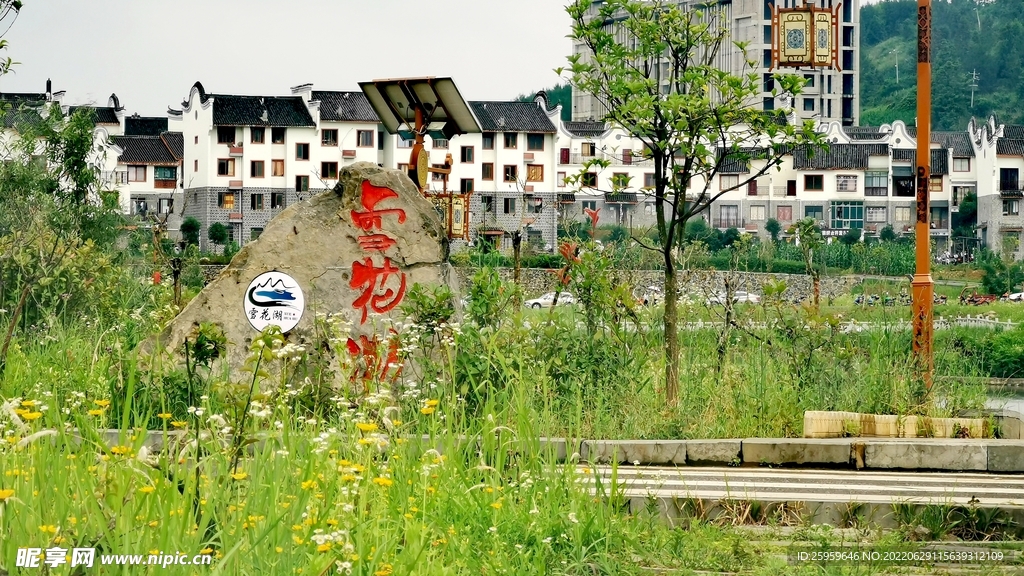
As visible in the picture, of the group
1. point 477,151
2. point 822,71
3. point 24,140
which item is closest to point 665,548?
point 24,140

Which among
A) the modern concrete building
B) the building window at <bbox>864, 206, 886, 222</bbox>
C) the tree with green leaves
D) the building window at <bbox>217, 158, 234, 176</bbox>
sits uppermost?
the modern concrete building

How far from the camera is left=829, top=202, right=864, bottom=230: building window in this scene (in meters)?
59.2

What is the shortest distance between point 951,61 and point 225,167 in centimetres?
5735

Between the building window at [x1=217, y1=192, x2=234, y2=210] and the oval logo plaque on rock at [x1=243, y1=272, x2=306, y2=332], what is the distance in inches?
1815

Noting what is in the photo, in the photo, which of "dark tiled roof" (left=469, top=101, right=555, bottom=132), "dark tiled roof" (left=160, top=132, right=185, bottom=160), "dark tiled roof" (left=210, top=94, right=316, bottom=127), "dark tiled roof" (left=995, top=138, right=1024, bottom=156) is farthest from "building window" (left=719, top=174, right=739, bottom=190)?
"dark tiled roof" (left=160, top=132, right=185, bottom=160)

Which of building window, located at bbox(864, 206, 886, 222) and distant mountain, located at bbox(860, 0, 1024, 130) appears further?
distant mountain, located at bbox(860, 0, 1024, 130)

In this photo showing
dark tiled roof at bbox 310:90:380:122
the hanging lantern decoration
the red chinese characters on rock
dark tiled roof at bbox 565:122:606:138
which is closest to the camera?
the red chinese characters on rock

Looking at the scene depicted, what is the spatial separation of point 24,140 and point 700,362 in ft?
35.3

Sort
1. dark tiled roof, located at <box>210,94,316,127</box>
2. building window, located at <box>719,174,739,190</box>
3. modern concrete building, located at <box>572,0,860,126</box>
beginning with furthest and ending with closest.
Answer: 1. modern concrete building, located at <box>572,0,860,126</box>
2. building window, located at <box>719,174,739,190</box>
3. dark tiled roof, located at <box>210,94,316,127</box>

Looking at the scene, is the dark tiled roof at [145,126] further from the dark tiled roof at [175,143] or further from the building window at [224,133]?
the building window at [224,133]

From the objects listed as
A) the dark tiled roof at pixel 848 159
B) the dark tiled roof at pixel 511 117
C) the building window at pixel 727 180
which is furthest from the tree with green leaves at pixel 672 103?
the dark tiled roof at pixel 848 159

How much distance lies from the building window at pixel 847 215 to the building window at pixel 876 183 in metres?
0.86

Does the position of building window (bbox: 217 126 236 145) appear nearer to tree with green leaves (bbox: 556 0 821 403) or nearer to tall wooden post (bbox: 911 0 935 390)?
tree with green leaves (bbox: 556 0 821 403)

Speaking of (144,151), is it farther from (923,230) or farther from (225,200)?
(923,230)
